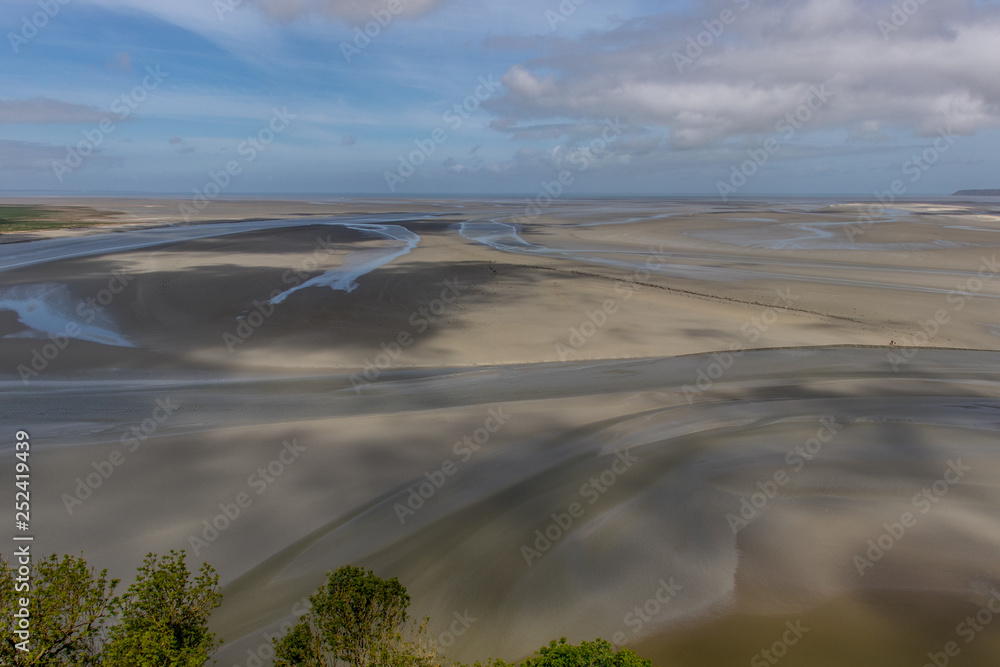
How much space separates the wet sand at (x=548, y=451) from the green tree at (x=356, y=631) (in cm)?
217

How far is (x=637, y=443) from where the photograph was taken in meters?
14.7

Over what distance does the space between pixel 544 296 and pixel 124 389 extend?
18.9 m

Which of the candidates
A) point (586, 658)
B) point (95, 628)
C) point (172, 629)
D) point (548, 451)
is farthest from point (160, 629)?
point (548, 451)

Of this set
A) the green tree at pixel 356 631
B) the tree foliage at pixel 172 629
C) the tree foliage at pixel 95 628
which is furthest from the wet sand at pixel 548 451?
the tree foliage at pixel 95 628

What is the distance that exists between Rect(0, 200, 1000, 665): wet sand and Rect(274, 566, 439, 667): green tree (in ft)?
7.11

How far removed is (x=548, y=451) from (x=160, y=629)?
9.51 m

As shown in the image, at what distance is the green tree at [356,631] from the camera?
6.50 m

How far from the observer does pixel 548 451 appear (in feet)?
47.2

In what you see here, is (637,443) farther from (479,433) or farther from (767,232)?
(767,232)

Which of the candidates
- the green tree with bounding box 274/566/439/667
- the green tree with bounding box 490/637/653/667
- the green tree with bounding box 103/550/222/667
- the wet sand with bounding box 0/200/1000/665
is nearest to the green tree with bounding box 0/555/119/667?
the green tree with bounding box 103/550/222/667

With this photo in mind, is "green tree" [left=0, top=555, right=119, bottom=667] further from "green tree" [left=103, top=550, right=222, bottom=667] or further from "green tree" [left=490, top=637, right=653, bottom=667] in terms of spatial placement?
"green tree" [left=490, top=637, right=653, bottom=667]

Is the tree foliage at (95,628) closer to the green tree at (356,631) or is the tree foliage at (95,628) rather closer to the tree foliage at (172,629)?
the tree foliage at (172,629)

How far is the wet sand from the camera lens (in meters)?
9.55

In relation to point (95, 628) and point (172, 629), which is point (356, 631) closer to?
point (172, 629)
